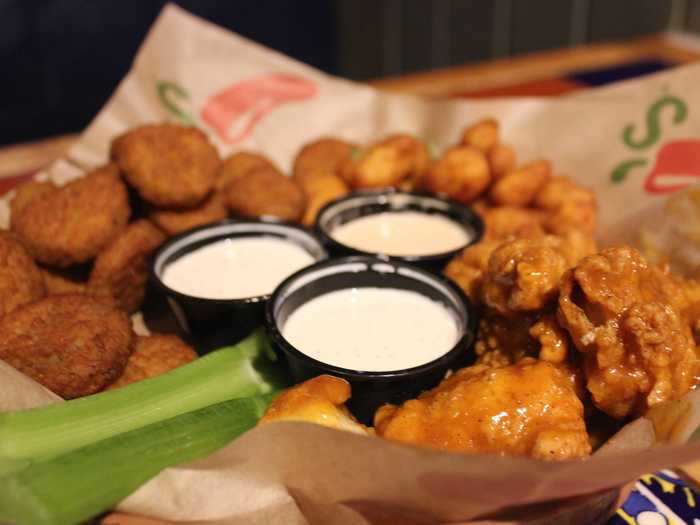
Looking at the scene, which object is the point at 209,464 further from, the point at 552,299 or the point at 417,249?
the point at 417,249

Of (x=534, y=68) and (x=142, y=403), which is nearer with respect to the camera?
(x=142, y=403)

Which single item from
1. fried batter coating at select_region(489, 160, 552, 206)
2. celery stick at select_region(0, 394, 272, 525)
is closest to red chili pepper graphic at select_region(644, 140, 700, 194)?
fried batter coating at select_region(489, 160, 552, 206)

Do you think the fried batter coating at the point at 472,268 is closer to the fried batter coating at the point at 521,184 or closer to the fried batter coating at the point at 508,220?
the fried batter coating at the point at 508,220

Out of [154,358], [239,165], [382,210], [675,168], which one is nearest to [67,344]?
[154,358]

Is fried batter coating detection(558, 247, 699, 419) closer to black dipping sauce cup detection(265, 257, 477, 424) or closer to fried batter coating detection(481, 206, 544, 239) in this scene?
black dipping sauce cup detection(265, 257, 477, 424)

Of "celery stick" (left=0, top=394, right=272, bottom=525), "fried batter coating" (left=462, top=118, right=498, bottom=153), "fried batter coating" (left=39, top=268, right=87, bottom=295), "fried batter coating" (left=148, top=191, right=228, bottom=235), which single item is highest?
"fried batter coating" (left=462, top=118, right=498, bottom=153)

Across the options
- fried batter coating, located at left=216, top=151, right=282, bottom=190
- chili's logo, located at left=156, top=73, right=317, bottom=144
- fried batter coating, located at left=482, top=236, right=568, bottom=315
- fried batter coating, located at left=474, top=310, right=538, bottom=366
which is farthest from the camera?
chili's logo, located at left=156, top=73, right=317, bottom=144

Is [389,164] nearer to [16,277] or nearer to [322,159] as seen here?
[322,159]

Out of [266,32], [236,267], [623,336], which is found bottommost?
[266,32]
